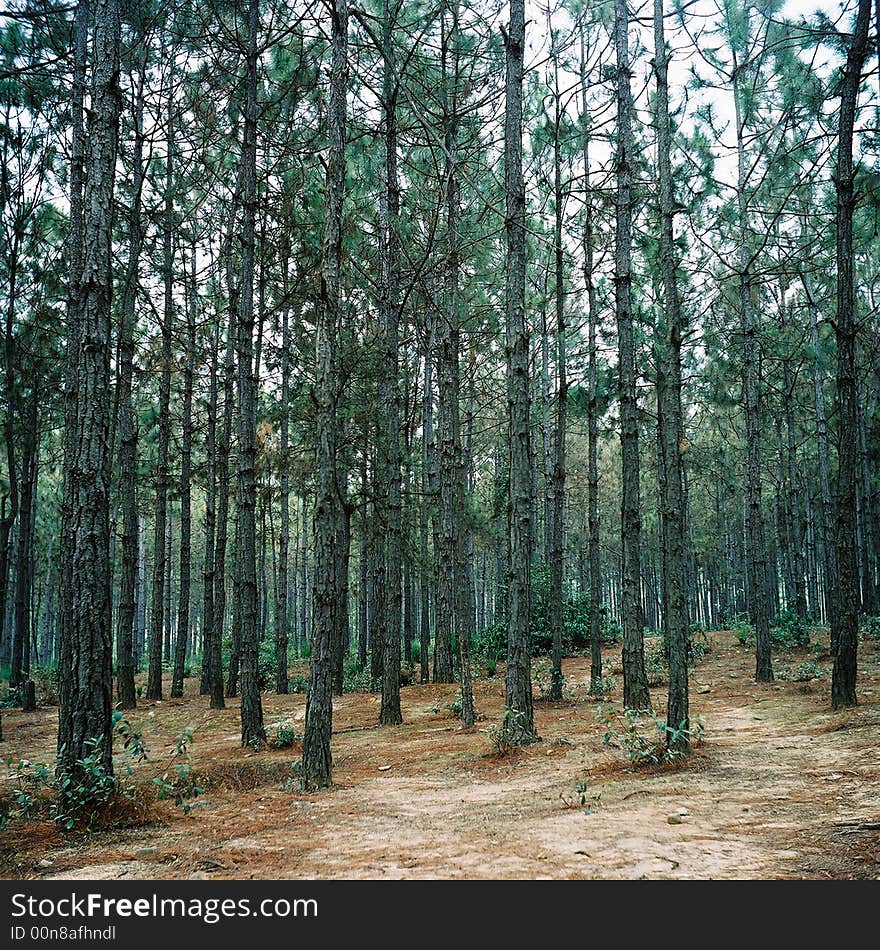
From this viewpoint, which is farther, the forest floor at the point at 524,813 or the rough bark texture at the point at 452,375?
the rough bark texture at the point at 452,375

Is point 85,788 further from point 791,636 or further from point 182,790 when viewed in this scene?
point 791,636

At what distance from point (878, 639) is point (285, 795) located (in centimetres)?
1488

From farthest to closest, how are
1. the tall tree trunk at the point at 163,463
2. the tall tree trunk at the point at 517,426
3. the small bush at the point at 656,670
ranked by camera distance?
the tall tree trunk at the point at 163,463
the small bush at the point at 656,670
the tall tree trunk at the point at 517,426

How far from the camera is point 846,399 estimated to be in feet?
26.3

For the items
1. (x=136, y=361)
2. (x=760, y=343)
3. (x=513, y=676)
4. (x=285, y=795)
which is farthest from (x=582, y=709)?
(x=136, y=361)

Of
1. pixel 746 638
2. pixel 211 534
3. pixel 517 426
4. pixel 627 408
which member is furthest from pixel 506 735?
pixel 746 638

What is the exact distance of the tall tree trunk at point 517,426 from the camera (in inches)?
297

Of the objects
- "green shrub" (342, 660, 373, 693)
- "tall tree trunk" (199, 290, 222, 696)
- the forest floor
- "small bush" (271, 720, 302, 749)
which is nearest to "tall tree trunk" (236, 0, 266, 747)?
"small bush" (271, 720, 302, 749)

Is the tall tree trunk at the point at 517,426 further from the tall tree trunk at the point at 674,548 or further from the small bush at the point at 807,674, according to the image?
the small bush at the point at 807,674

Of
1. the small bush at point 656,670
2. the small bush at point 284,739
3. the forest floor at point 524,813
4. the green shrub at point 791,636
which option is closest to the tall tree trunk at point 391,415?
the forest floor at point 524,813

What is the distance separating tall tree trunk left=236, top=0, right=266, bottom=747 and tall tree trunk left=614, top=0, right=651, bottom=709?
473cm

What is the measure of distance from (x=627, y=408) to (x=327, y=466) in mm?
4389

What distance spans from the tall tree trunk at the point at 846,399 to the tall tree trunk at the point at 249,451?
22.8ft

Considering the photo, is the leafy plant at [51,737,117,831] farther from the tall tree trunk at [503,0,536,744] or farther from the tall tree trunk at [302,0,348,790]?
the tall tree trunk at [503,0,536,744]
